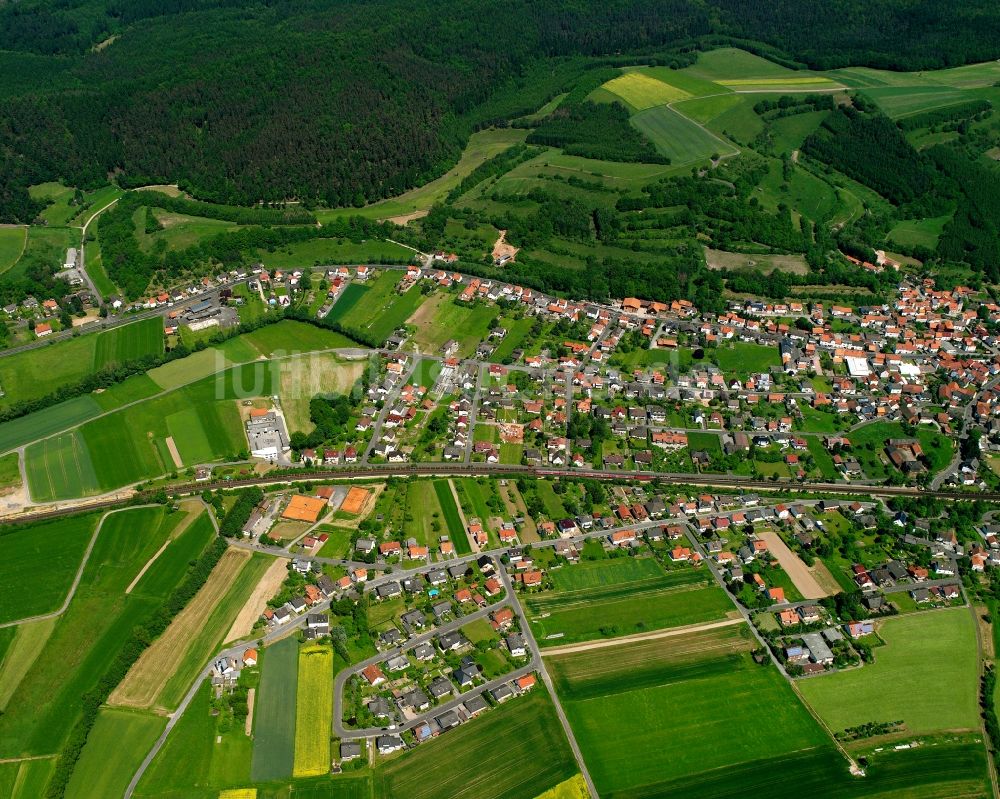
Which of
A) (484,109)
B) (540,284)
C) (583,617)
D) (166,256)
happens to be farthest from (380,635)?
(484,109)

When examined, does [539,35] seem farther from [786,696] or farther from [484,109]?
[786,696]

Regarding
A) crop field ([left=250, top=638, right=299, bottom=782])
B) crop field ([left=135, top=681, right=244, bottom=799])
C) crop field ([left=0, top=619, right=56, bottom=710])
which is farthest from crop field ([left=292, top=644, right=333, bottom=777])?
crop field ([left=0, top=619, right=56, bottom=710])

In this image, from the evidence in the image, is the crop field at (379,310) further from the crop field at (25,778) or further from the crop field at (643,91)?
the crop field at (643,91)

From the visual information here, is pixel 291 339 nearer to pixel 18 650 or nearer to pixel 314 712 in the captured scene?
pixel 18 650

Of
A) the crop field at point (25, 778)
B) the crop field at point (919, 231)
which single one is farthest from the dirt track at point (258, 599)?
the crop field at point (919, 231)

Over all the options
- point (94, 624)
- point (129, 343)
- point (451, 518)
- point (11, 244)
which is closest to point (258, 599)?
point (94, 624)

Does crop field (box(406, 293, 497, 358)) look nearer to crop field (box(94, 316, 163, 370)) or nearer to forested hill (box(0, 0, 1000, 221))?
crop field (box(94, 316, 163, 370))

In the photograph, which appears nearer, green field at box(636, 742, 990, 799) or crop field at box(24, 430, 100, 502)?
green field at box(636, 742, 990, 799)
